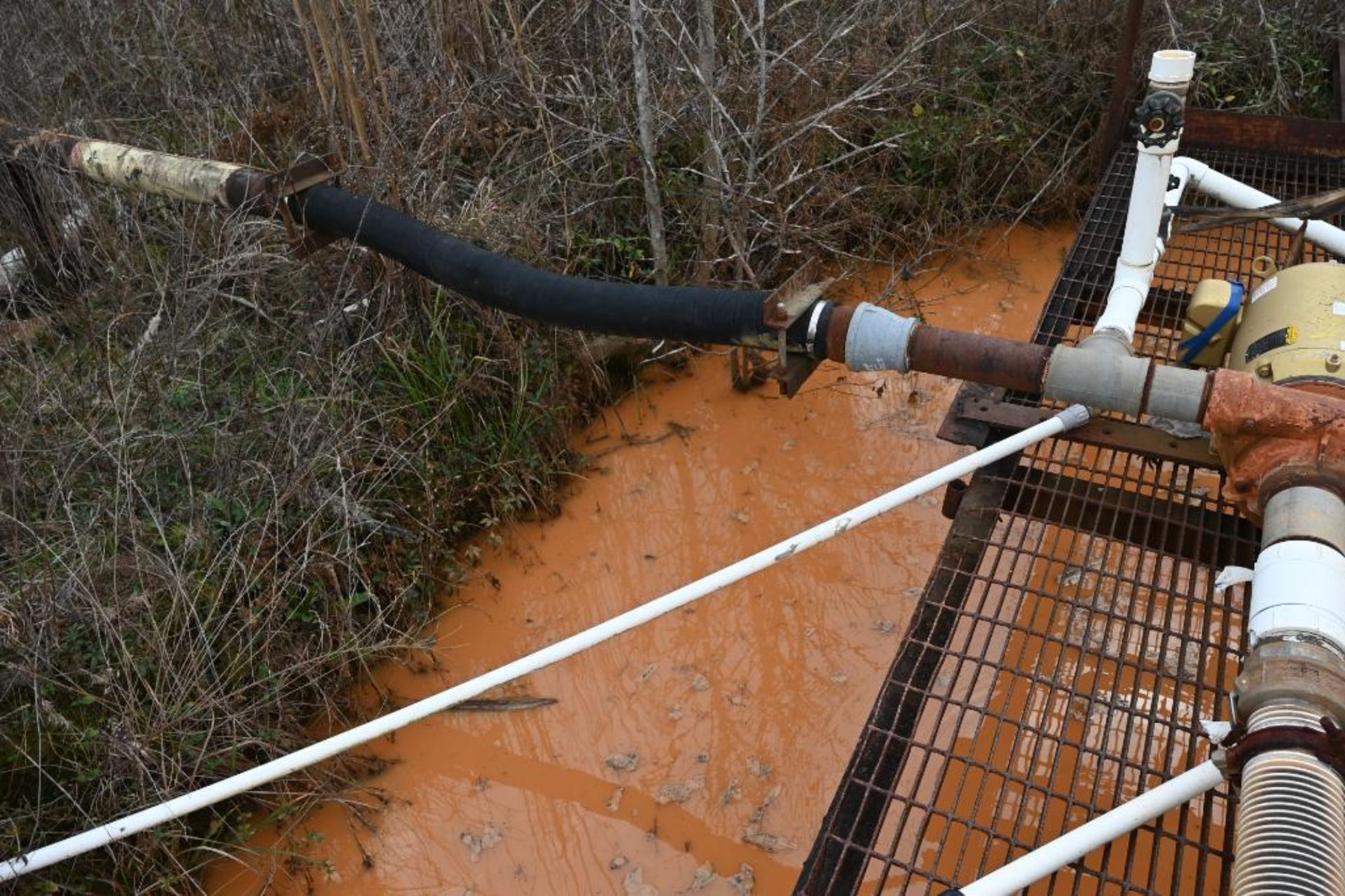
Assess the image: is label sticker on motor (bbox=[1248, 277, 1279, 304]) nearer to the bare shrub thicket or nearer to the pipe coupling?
the pipe coupling

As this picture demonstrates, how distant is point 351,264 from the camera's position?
335cm

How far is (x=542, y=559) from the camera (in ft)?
10.8

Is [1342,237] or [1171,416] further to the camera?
[1342,237]

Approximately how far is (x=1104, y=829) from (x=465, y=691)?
4.29 ft

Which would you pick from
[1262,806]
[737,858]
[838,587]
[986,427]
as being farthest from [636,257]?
[1262,806]

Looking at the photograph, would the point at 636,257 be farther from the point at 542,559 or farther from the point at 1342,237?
the point at 1342,237

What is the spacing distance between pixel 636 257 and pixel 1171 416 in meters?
2.42

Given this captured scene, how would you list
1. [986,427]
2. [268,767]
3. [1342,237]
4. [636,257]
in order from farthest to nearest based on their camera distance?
1. [636,257]
2. [1342,237]
3. [986,427]
4. [268,767]

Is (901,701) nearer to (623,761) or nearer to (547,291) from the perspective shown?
(623,761)

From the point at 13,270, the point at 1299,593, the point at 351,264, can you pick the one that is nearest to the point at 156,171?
the point at 351,264

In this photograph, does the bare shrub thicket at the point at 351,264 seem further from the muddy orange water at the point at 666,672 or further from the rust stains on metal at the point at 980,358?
the rust stains on metal at the point at 980,358

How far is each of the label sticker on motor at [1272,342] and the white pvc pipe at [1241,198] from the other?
73cm

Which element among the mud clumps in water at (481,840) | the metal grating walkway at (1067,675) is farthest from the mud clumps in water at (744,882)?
the mud clumps in water at (481,840)

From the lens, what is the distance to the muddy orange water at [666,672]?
2461 millimetres
